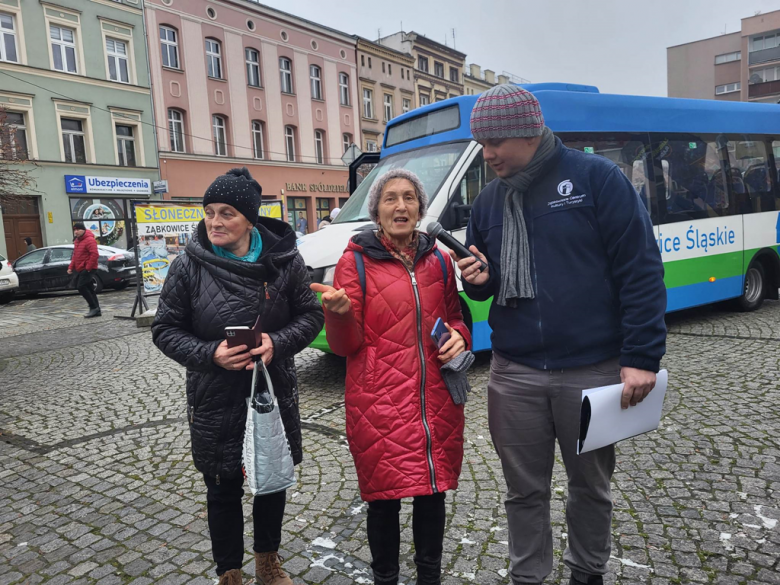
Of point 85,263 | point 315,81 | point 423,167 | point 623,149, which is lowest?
point 85,263

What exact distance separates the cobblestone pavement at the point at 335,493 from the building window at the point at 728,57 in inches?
2517

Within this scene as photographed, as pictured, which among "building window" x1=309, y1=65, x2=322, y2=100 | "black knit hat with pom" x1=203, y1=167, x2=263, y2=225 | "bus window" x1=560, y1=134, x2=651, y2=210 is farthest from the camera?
"building window" x1=309, y1=65, x2=322, y2=100

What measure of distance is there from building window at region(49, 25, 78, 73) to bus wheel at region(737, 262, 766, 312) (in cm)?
2500

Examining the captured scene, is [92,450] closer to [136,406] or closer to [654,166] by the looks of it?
[136,406]

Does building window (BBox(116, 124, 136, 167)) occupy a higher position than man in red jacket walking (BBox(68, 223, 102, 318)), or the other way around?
building window (BBox(116, 124, 136, 167))

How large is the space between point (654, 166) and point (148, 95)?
24325mm

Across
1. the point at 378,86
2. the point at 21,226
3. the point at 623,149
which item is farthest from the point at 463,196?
the point at 378,86

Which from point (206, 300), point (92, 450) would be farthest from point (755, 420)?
point (92, 450)

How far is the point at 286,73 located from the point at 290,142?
3640mm

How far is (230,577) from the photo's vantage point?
257 cm

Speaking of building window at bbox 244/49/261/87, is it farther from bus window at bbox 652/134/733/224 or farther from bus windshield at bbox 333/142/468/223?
bus window at bbox 652/134/733/224

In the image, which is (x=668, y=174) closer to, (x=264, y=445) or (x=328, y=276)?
(x=328, y=276)

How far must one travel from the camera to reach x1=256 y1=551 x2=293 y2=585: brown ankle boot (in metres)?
2.64

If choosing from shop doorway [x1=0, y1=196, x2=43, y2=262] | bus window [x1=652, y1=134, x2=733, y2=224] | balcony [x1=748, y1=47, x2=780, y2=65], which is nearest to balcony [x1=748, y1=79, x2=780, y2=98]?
balcony [x1=748, y1=47, x2=780, y2=65]
